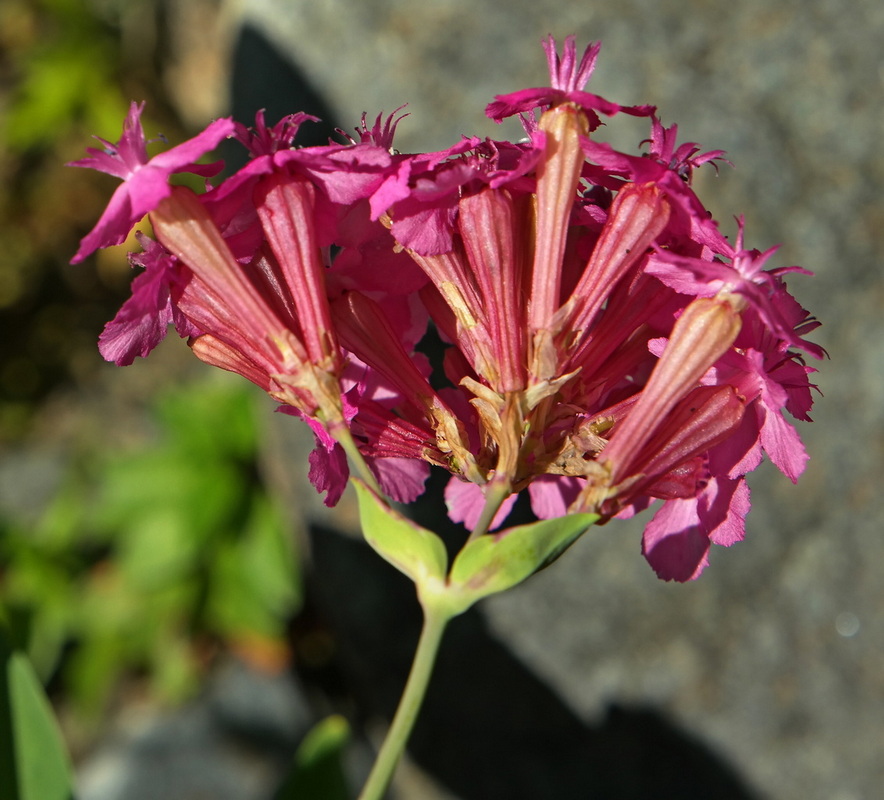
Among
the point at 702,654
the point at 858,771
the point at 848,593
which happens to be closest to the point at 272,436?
the point at 702,654

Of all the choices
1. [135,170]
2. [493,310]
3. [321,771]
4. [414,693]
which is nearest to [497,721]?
[321,771]

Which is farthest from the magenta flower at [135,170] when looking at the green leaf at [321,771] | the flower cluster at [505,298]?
the green leaf at [321,771]

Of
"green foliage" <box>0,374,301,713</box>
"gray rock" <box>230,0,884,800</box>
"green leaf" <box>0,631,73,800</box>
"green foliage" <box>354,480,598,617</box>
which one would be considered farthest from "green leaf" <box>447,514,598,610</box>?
"green foliage" <box>0,374,301,713</box>

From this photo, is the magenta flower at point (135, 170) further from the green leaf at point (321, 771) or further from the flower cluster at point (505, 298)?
the green leaf at point (321, 771)

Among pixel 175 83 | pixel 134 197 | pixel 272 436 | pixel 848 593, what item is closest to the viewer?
pixel 134 197

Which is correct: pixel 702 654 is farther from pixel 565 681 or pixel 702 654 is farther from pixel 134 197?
pixel 134 197

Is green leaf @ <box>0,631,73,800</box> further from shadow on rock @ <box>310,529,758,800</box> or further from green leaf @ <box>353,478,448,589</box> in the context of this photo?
shadow on rock @ <box>310,529,758,800</box>
